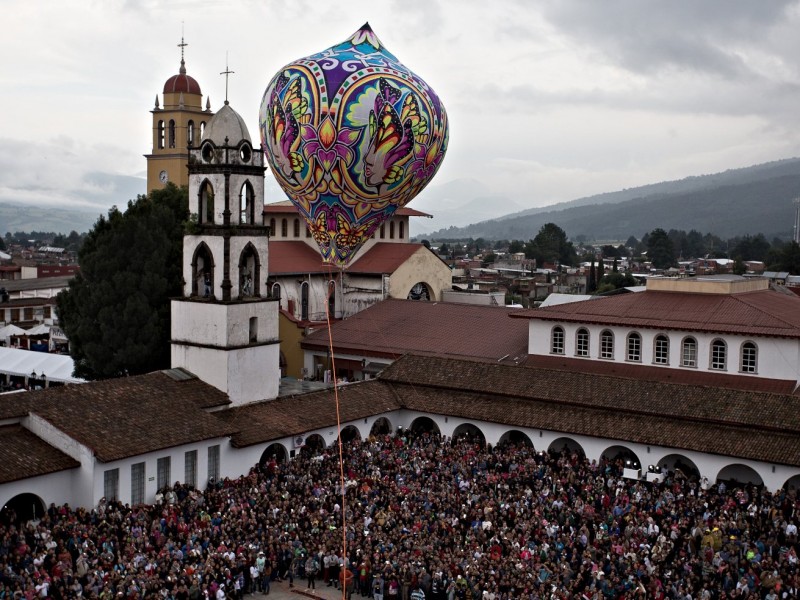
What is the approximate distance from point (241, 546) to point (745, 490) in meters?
12.9

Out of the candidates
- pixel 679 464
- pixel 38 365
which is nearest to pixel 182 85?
pixel 38 365

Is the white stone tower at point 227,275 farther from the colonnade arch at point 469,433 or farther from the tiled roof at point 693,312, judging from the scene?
the tiled roof at point 693,312

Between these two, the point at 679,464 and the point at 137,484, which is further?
the point at 679,464

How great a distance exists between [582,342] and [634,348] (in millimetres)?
1885

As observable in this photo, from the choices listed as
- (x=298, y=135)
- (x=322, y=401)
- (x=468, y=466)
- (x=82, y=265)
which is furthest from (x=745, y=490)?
(x=82, y=265)

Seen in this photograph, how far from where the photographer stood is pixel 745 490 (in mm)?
25062

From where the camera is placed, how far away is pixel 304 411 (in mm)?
30062

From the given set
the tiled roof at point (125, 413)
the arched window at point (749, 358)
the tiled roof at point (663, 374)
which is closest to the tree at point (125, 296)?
the tiled roof at point (125, 413)

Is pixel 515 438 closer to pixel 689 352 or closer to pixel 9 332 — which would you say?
pixel 689 352

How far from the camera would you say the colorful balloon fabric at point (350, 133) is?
25.7 metres

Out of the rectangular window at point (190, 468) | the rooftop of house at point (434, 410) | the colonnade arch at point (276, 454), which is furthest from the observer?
the colonnade arch at point (276, 454)

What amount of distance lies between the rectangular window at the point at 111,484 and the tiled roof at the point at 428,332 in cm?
1617

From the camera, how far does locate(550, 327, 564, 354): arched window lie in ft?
113

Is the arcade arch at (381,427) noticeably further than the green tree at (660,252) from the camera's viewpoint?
No
